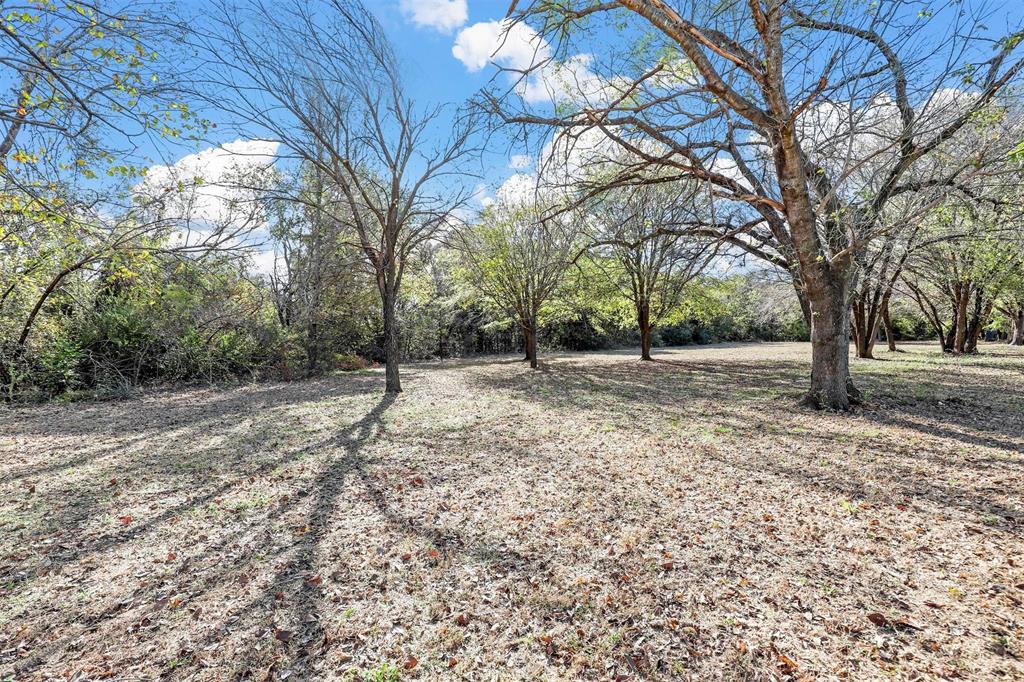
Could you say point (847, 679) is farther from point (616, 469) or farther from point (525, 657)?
point (616, 469)

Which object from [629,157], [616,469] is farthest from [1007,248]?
[616,469]

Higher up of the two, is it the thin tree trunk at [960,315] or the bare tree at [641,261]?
the bare tree at [641,261]

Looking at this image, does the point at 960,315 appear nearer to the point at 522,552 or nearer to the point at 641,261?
the point at 641,261

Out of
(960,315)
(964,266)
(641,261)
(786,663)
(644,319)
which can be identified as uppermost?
(641,261)

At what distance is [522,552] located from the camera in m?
3.06

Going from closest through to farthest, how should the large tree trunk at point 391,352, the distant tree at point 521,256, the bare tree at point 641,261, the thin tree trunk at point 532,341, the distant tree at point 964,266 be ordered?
the distant tree at point 964,266 < the large tree trunk at point 391,352 < the bare tree at point 641,261 < the distant tree at point 521,256 < the thin tree trunk at point 532,341

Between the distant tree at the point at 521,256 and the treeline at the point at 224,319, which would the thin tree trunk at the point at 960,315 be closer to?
the treeline at the point at 224,319

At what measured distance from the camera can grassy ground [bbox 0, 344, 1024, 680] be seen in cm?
216

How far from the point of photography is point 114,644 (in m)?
2.27

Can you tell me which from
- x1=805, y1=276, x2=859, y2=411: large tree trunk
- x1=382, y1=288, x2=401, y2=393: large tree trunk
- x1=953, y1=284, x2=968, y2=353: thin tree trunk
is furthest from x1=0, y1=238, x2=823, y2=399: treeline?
x1=805, y1=276, x2=859, y2=411: large tree trunk

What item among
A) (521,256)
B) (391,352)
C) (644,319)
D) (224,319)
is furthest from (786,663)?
(224,319)

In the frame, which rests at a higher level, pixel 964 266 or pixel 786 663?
pixel 964 266

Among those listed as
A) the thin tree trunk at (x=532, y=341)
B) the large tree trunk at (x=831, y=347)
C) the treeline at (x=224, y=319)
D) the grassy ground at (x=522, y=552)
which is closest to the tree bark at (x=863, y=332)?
the treeline at (x=224, y=319)

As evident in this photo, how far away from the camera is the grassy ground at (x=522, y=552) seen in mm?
2156
